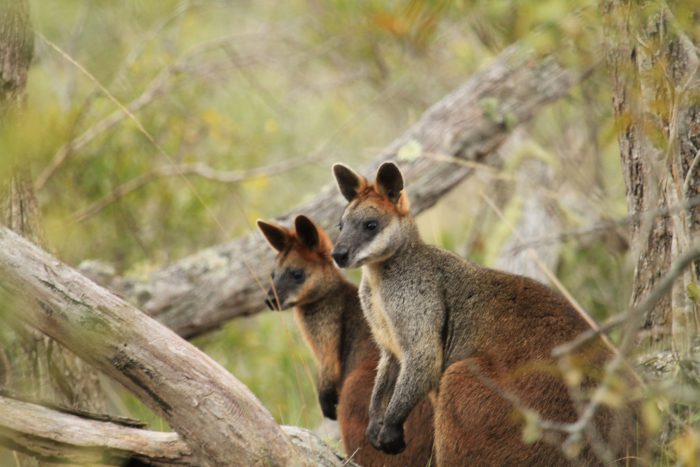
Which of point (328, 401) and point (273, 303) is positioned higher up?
point (273, 303)

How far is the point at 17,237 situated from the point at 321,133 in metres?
9.31

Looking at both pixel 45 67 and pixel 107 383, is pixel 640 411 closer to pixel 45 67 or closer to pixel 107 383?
pixel 107 383

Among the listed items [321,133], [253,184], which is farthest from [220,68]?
[321,133]

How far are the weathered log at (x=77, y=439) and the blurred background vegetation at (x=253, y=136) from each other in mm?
2441

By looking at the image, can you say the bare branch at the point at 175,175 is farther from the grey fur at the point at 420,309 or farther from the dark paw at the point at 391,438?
the dark paw at the point at 391,438

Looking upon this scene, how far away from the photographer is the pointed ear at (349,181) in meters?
5.63

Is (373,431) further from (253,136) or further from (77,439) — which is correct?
(253,136)

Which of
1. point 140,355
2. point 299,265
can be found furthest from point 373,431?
point 140,355

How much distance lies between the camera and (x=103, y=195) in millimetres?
9297

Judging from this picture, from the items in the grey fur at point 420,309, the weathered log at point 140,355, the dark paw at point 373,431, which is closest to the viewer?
the weathered log at point 140,355

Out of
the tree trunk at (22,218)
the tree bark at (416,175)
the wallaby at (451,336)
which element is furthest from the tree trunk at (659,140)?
the tree trunk at (22,218)

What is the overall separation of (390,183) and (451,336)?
3.35 ft

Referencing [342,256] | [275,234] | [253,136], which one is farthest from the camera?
[253,136]

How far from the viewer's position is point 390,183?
5.65 meters
